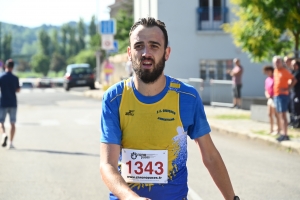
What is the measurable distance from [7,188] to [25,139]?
24.9 feet

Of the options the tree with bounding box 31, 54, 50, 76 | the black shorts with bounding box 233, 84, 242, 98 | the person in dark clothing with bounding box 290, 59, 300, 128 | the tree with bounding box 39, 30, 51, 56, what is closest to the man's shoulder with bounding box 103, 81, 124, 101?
the person in dark clothing with bounding box 290, 59, 300, 128

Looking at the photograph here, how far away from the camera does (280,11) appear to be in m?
20.2

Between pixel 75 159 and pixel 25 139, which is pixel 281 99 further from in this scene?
pixel 25 139

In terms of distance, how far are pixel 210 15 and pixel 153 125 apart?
32.7 meters

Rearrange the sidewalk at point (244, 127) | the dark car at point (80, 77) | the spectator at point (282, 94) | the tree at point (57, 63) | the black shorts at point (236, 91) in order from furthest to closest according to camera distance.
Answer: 1. the tree at point (57, 63)
2. the dark car at point (80, 77)
3. the black shorts at point (236, 91)
4. the spectator at point (282, 94)
5. the sidewalk at point (244, 127)

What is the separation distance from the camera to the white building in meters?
35.8

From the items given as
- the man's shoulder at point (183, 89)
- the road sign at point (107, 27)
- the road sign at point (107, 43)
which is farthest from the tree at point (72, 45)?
the man's shoulder at point (183, 89)

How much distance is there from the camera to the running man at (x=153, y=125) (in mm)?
3998

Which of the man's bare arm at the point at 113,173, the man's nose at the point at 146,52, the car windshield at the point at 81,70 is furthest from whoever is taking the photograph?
the car windshield at the point at 81,70

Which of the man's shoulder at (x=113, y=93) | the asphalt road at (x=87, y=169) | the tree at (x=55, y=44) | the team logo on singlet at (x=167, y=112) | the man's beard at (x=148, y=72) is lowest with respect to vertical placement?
the tree at (x=55, y=44)

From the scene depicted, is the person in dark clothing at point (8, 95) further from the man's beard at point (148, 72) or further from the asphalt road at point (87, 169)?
the man's beard at point (148, 72)

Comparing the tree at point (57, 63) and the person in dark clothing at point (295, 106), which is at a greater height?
the person in dark clothing at point (295, 106)

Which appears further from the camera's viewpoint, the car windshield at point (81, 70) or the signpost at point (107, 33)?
the car windshield at point (81, 70)

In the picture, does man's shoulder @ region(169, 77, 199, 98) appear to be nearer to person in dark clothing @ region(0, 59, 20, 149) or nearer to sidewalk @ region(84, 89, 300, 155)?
sidewalk @ region(84, 89, 300, 155)
